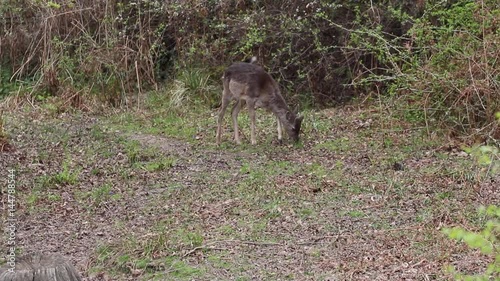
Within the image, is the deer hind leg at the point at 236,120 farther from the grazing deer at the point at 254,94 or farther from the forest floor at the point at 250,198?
the forest floor at the point at 250,198

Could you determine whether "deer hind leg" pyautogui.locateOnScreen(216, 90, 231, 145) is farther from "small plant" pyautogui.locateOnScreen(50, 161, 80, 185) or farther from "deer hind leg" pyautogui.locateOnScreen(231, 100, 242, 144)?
"small plant" pyautogui.locateOnScreen(50, 161, 80, 185)

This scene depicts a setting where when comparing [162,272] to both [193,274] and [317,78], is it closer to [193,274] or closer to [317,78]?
[193,274]

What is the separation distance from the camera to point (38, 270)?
16.0 ft

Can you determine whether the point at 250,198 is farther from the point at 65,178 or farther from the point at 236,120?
the point at 236,120

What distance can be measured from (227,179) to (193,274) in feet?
10.2

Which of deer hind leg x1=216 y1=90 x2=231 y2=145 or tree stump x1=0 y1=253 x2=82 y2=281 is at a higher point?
tree stump x1=0 y1=253 x2=82 y2=281

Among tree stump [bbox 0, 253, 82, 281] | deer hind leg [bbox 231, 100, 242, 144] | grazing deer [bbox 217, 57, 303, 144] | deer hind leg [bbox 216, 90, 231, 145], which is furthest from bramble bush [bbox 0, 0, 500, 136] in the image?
tree stump [bbox 0, 253, 82, 281]

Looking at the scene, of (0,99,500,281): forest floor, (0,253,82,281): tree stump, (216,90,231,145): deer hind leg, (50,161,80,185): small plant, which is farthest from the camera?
(216,90,231,145): deer hind leg

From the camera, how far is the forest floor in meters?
7.46

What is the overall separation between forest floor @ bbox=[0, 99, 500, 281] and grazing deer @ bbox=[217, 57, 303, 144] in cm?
26

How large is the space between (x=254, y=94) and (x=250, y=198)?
10.0 ft

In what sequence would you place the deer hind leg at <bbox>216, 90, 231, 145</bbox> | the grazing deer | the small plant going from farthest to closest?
the deer hind leg at <bbox>216, 90, 231, 145</bbox>
the grazing deer
the small plant

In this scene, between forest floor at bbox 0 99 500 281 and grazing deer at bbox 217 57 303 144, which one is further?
grazing deer at bbox 217 57 303 144

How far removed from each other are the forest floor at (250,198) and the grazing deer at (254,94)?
10.2 inches
